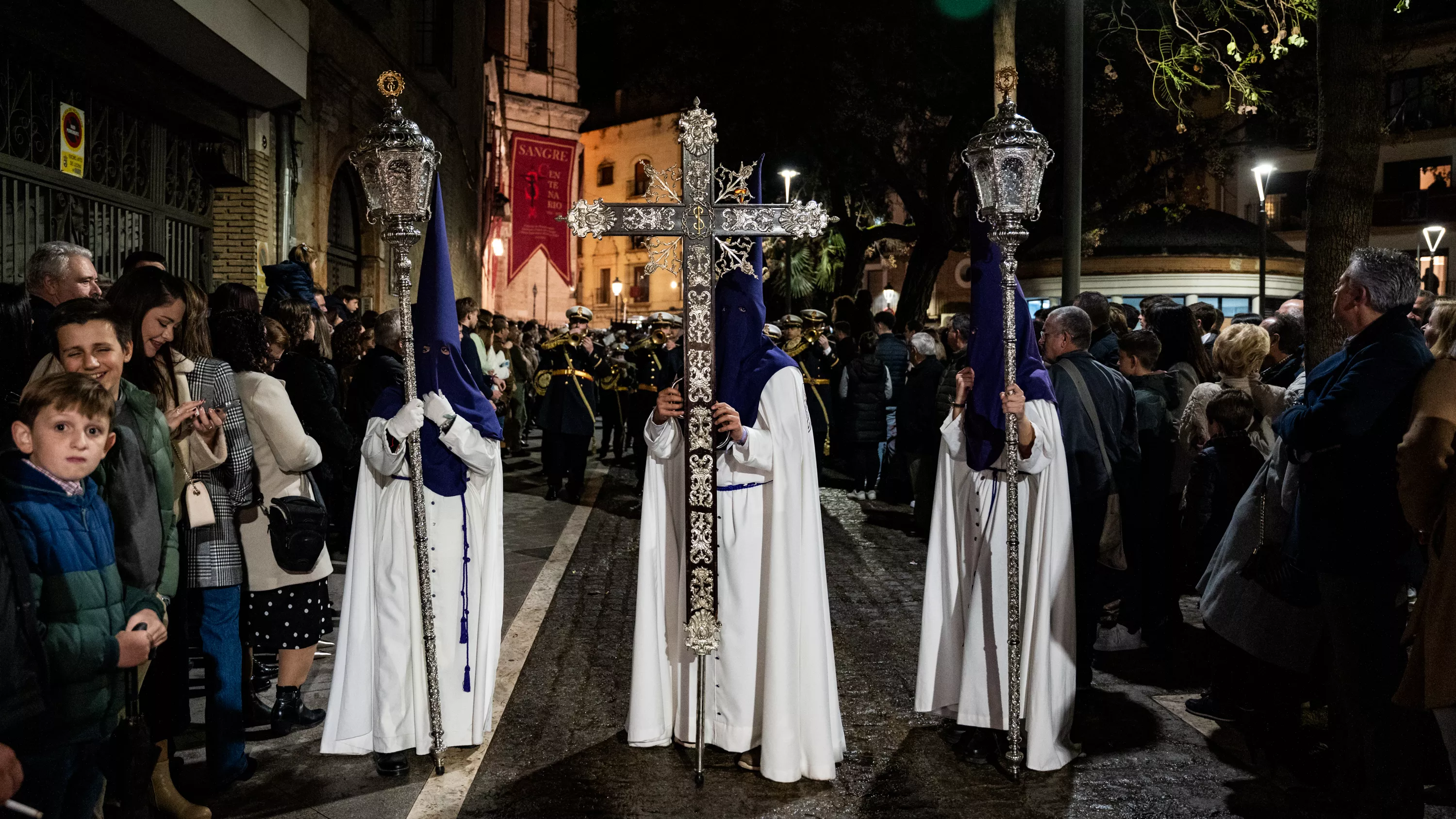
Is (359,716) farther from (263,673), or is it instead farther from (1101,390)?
(1101,390)

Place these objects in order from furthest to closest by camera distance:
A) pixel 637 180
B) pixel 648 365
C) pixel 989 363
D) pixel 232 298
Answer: pixel 637 180 → pixel 648 365 → pixel 232 298 → pixel 989 363

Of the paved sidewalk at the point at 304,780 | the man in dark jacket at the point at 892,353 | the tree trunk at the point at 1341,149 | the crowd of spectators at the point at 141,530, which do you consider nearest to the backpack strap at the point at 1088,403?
the tree trunk at the point at 1341,149

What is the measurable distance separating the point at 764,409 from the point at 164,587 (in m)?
2.41

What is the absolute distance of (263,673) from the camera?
20.3ft

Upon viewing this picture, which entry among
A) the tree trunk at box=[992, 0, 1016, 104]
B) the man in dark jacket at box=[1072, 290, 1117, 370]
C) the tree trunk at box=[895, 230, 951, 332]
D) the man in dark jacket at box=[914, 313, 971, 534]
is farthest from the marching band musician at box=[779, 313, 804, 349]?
the tree trunk at box=[895, 230, 951, 332]

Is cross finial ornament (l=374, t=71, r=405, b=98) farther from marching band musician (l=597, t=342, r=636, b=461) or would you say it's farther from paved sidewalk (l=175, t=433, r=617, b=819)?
marching band musician (l=597, t=342, r=636, b=461)

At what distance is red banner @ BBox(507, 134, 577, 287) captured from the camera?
2931cm

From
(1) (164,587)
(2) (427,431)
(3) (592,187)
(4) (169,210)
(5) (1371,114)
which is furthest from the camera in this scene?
(3) (592,187)

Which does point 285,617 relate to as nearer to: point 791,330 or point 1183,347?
point 1183,347

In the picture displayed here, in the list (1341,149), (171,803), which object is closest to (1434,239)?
(1341,149)

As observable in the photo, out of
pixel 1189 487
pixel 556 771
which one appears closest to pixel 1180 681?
pixel 1189 487

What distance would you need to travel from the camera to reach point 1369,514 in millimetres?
4367

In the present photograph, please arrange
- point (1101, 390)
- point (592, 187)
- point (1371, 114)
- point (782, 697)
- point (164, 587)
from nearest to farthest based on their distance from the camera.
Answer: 1. point (164, 587)
2. point (782, 697)
3. point (1101, 390)
4. point (1371, 114)
5. point (592, 187)

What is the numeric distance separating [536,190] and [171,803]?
87.6 ft
